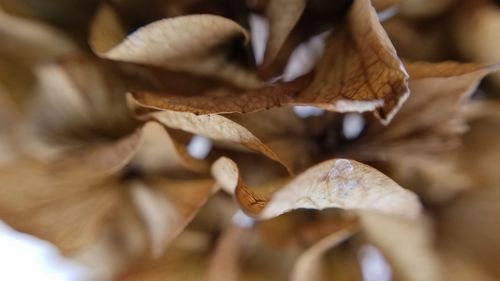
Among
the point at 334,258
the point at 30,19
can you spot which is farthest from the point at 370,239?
the point at 30,19

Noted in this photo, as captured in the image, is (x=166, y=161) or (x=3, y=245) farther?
(x=3, y=245)

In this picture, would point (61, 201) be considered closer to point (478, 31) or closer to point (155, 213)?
point (155, 213)

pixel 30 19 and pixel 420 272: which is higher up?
pixel 30 19

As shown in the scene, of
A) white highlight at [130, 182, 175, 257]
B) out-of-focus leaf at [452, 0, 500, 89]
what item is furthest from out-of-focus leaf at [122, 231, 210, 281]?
out-of-focus leaf at [452, 0, 500, 89]

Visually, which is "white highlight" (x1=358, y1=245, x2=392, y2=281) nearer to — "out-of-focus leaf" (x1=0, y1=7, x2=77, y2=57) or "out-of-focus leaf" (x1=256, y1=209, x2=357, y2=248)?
"out-of-focus leaf" (x1=256, y1=209, x2=357, y2=248)

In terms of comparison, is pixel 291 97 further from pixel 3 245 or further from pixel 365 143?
pixel 3 245

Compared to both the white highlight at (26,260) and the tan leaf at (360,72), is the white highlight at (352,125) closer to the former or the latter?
the tan leaf at (360,72)
